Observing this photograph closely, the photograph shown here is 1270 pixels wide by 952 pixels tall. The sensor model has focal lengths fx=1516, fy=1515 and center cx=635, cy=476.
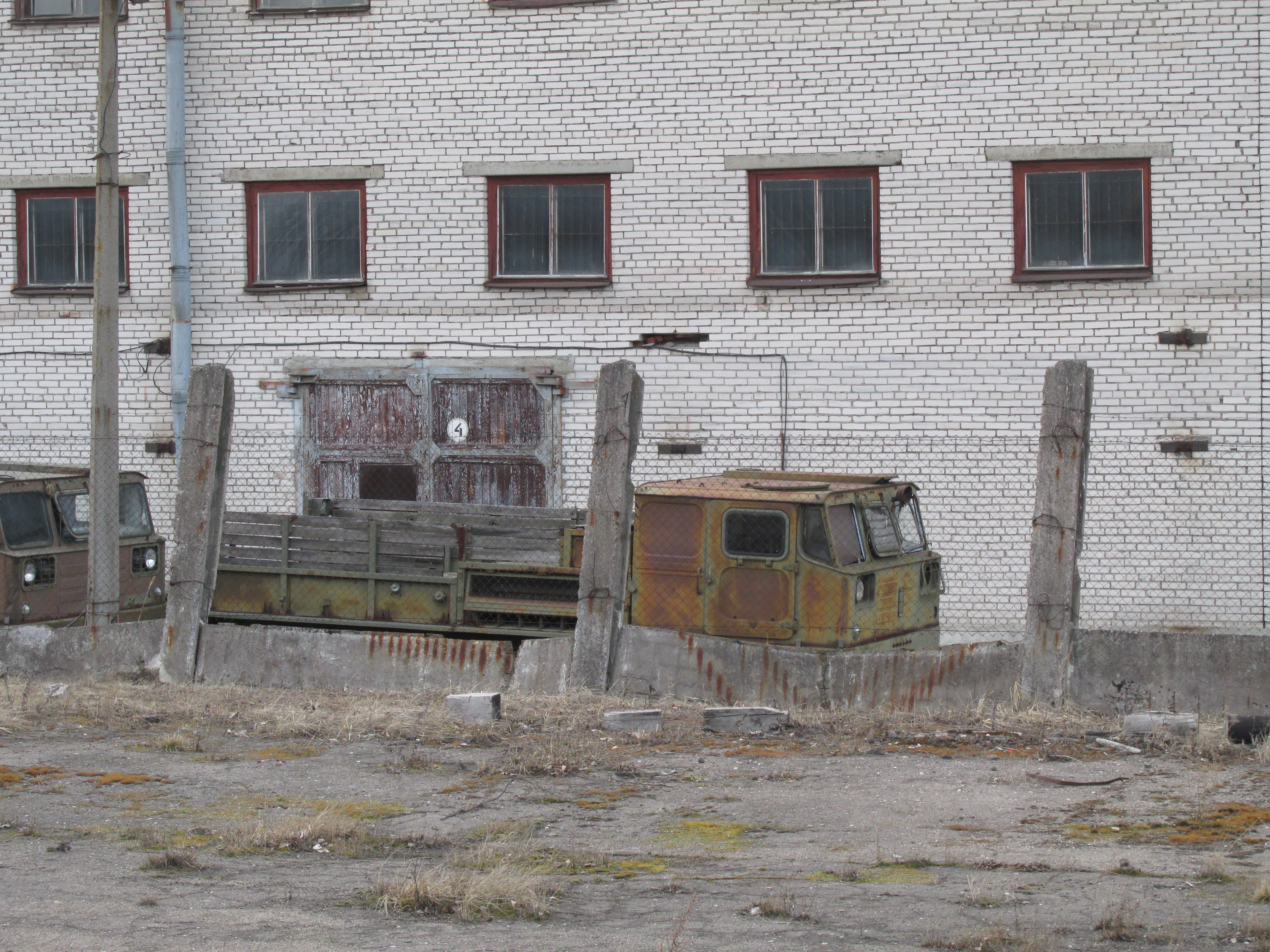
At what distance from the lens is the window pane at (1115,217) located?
1507cm

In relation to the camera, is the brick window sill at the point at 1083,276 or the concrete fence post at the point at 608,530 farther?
the brick window sill at the point at 1083,276

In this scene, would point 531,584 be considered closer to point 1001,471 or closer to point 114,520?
point 114,520

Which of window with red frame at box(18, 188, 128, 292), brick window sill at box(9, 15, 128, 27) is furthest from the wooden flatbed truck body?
brick window sill at box(9, 15, 128, 27)

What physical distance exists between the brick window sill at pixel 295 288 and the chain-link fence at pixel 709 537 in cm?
151

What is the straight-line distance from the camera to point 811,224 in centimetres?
1561

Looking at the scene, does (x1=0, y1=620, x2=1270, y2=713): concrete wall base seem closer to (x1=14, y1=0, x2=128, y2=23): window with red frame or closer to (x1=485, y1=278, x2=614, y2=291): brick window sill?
(x1=485, y1=278, x2=614, y2=291): brick window sill

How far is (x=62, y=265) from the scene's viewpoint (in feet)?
55.0

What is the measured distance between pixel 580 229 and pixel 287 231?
10.5 feet

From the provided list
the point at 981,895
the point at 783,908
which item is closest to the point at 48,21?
the point at 783,908

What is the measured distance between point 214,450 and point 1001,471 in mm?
7752

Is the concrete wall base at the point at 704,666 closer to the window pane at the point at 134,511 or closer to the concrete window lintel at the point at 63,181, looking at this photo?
the window pane at the point at 134,511

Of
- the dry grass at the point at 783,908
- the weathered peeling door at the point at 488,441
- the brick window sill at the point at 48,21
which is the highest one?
the brick window sill at the point at 48,21

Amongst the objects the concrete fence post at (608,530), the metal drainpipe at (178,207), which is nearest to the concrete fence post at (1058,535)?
the concrete fence post at (608,530)

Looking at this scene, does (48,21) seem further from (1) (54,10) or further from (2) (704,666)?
(2) (704,666)
